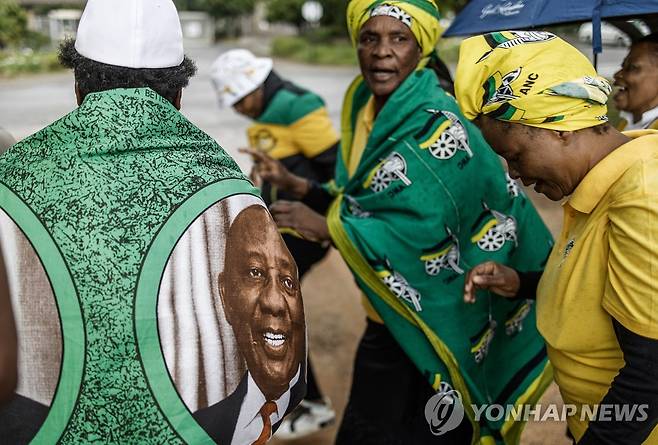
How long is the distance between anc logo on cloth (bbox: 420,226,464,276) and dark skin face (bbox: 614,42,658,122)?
92 cm

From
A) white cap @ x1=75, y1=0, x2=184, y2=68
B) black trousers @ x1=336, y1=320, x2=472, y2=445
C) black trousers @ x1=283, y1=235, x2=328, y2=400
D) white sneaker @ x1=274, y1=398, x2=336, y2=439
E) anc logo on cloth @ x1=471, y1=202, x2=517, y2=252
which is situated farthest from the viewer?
white sneaker @ x1=274, y1=398, x2=336, y2=439

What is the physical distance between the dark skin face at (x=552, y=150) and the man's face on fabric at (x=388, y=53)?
951 mm

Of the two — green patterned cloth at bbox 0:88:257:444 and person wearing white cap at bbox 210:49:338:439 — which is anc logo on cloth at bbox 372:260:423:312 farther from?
person wearing white cap at bbox 210:49:338:439

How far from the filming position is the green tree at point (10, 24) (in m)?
28.1

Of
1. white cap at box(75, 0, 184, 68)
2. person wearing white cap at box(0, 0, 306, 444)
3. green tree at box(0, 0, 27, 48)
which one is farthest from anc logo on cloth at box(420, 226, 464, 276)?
green tree at box(0, 0, 27, 48)

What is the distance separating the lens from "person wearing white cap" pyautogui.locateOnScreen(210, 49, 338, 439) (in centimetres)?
379

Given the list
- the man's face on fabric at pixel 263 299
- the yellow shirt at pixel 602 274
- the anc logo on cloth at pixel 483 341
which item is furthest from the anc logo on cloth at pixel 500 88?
the anc logo on cloth at pixel 483 341

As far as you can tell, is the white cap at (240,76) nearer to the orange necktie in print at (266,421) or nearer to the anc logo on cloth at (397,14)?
the anc logo on cloth at (397,14)

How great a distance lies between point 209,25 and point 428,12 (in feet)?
177

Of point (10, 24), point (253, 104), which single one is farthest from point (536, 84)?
point (10, 24)

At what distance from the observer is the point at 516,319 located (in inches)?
108

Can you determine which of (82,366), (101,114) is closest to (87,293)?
(82,366)

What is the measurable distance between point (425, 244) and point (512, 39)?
2.99 ft

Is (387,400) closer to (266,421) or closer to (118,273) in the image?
(266,421)
